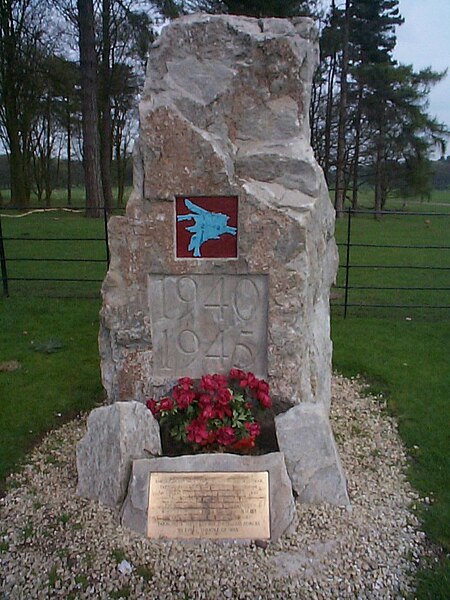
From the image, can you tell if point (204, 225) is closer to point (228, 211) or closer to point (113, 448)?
point (228, 211)

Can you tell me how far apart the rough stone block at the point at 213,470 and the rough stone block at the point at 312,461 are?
0.13 metres

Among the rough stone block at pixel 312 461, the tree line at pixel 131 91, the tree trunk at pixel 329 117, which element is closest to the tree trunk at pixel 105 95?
the tree line at pixel 131 91

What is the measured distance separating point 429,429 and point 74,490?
2785 mm

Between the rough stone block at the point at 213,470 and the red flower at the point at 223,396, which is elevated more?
the red flower at the point at 223,396

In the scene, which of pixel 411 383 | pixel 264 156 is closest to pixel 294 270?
pixel 264 156

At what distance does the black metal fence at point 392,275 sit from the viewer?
7699 millimetres

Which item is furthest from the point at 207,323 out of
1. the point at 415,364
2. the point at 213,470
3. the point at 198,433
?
the point at 415,364

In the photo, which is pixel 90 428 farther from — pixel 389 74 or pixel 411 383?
pixel 389 74

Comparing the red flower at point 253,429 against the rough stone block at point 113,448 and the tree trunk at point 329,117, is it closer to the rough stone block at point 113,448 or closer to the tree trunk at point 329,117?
the rough stone block at point 113,448

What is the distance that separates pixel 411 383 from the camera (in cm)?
538

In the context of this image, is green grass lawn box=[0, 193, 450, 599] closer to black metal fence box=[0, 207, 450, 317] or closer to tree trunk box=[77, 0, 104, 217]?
black metal fence box=[0, 207, 450, 317]

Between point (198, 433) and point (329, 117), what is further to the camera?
point (329, 117)

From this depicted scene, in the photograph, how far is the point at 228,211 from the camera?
359 cm

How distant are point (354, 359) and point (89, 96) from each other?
11.6 m
